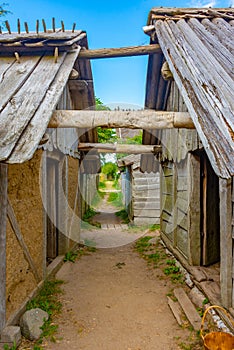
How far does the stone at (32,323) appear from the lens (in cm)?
374

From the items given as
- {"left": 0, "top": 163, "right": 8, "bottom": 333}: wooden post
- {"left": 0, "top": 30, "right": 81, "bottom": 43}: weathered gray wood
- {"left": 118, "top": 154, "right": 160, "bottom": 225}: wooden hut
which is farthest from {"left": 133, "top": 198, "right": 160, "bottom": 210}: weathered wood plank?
{"left": 0, "top": 163, "right": 8, "bottom": 333}: wooden post

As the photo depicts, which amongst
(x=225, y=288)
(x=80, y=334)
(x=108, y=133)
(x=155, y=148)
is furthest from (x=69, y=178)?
(x=108, y=133)

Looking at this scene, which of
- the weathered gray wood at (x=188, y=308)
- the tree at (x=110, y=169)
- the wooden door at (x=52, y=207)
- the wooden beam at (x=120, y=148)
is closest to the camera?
the weathered gray wood at (x=188, y=308)

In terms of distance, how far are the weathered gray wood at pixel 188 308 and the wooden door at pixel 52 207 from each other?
10.0 feet

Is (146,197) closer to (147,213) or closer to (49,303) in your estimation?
(147,213)

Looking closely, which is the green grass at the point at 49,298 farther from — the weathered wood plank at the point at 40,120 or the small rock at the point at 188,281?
the weathered wood plank at the point at 40,120

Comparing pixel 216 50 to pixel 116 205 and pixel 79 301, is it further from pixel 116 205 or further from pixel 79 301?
pixel 116 205

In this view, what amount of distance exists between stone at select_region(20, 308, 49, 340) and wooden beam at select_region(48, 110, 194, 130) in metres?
2.46

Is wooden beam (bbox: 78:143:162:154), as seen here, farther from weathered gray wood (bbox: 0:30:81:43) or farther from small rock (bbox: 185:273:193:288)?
small rock (bbox: 185:273:193:288)

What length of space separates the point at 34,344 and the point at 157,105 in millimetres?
6227

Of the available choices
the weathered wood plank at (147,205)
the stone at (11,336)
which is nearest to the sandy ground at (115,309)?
the stone at (11,336)

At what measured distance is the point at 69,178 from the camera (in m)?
7.70

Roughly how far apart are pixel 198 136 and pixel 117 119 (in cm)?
184

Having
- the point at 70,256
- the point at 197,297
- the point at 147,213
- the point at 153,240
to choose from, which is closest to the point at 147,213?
the point at 147,213
